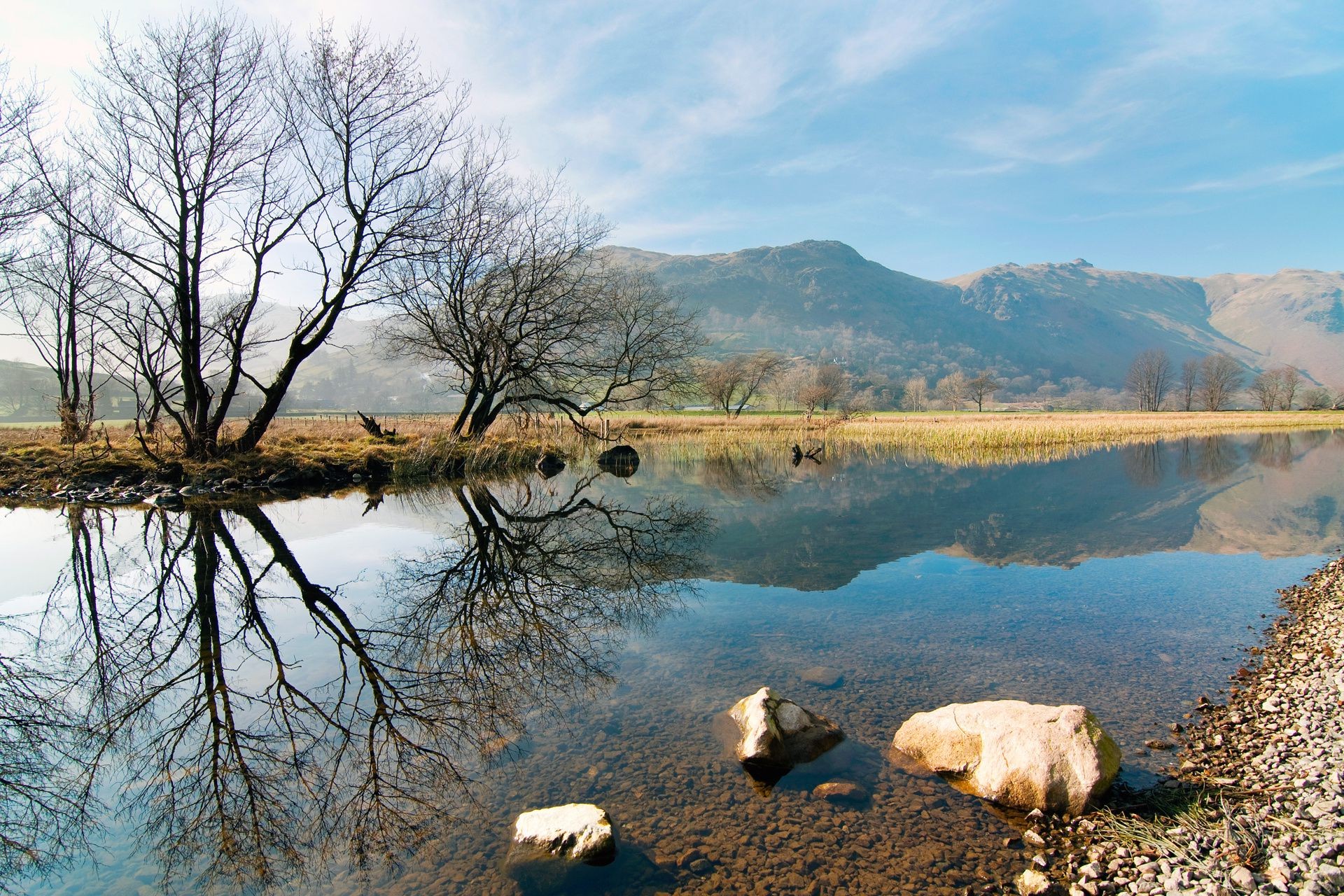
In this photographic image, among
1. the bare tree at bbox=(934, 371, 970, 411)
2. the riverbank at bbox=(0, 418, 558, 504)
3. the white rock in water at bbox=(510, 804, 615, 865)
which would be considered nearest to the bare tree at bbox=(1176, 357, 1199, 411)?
the bare tree at bbox=(934, 371, 970, 411)

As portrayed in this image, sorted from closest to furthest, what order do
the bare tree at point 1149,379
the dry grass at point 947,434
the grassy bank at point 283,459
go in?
the grassy bank at point 283,459 < the dry grass at point 947,434 < the bare tree at point 1149,379

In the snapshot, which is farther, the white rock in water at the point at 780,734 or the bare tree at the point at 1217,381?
the bare tree at the point at 1217,381

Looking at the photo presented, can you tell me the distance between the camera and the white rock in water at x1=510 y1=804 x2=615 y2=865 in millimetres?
3789

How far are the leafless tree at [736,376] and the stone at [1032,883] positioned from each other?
2471 inches

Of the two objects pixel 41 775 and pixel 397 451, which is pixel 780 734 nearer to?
pixel 41 775

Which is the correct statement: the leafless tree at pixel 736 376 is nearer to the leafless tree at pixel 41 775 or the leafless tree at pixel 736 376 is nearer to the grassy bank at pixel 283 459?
the grassy bank at pixel 283 459

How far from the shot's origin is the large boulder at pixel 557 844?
3705 millimetres

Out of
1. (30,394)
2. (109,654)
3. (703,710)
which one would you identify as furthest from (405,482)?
(30,394)

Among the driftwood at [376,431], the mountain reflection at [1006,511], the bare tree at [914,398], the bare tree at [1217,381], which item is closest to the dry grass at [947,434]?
the mountain reflection at [1006,511]

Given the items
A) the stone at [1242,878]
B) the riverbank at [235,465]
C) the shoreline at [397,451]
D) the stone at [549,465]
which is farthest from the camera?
the stone at [549,465]

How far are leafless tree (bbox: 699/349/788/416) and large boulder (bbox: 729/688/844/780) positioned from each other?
61137 mm

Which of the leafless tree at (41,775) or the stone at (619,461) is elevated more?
the stone at (619,461)

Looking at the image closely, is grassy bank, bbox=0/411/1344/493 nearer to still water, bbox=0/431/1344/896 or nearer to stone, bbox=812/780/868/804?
still water, bbox=0/431/1344/896

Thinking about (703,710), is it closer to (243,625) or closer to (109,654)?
(243,625)
